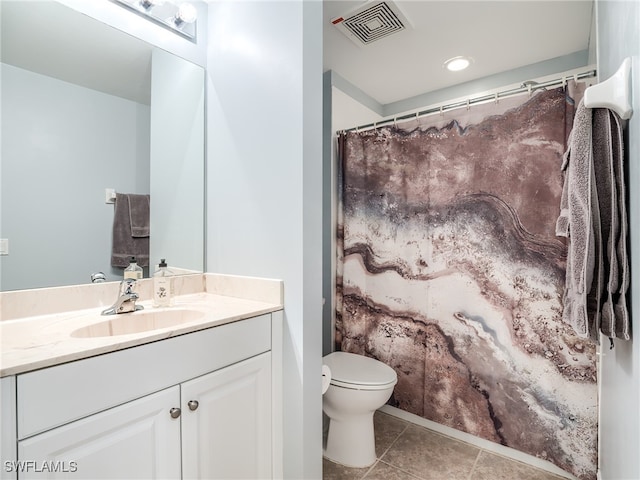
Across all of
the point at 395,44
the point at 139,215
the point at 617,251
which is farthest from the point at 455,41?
the point at 139,215

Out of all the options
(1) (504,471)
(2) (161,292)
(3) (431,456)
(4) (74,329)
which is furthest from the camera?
(3) (431,456)

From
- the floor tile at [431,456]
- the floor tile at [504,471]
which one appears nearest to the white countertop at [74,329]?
the floor tile at [431,456]

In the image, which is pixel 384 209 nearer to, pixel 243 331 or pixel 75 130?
pixel 243 331

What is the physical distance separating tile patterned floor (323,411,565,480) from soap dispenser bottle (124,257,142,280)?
1342 mm

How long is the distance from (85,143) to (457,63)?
87.5 inches

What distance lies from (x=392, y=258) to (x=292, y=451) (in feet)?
4.19

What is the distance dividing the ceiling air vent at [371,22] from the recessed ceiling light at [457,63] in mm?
511

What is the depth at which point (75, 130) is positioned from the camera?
121 centimetres

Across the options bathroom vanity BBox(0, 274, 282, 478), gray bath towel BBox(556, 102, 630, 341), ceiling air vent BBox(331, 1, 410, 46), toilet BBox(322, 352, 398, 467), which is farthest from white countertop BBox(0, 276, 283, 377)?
ceiling air vent BBox(331, 1, 410, 46)

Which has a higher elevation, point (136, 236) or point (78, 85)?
point (78, 85)

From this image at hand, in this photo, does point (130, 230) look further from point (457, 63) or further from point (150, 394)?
point (457, 63)

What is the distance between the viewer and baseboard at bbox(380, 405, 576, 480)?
5.41ft

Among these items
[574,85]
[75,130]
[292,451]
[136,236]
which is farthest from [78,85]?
[574,85]

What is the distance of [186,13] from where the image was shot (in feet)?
4.69
